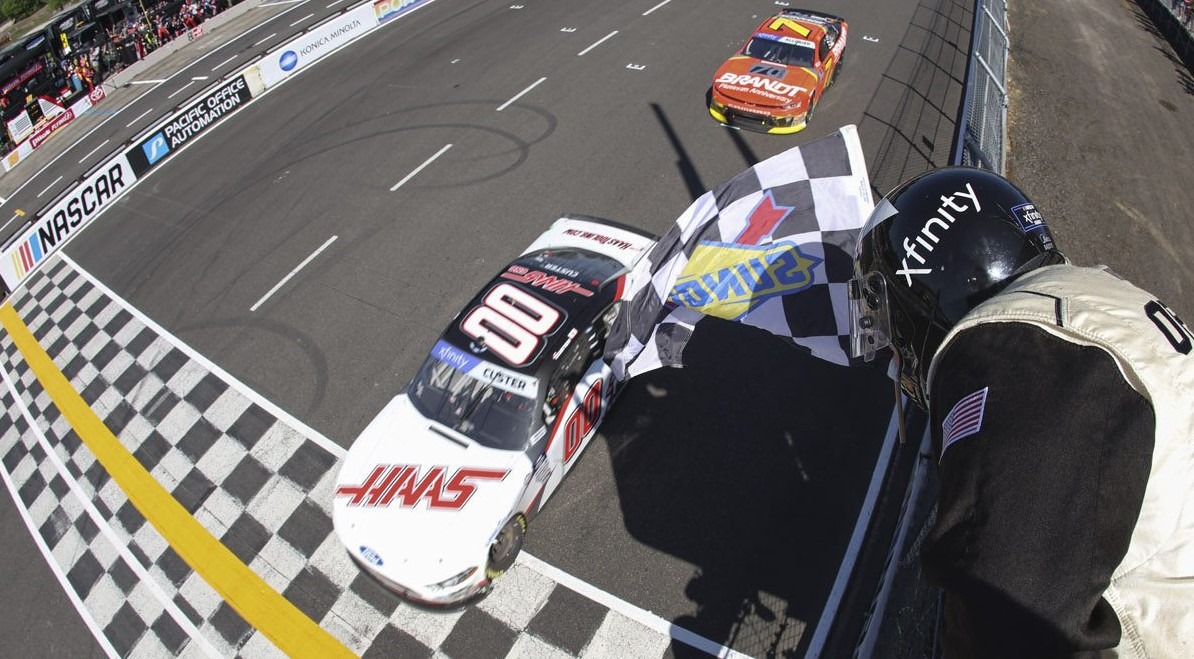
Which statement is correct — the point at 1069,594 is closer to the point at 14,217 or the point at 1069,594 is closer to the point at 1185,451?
the point at 1185,451

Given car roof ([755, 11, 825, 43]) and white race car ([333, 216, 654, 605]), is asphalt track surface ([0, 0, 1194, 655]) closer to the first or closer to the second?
white race car ([333, 216, 654, 605])

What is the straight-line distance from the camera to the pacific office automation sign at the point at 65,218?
42.7 feet

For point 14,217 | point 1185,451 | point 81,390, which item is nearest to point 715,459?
point 1185,451

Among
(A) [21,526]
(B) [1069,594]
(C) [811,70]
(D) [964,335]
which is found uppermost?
(D) [964,335]

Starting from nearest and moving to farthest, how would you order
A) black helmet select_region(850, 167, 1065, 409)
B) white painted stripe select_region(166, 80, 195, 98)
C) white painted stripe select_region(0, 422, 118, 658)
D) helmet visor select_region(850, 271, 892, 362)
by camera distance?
black helmet select_region(850, 167, 1065, 409), helmet visor select_region(850, 271, 892, 362), white painted stripe select_region(0, 422, 118, 658), white painted stripe select_region(166, 80, 195, 98)

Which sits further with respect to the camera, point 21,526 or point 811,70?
point 811,70

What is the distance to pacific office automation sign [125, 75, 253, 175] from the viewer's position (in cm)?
1532

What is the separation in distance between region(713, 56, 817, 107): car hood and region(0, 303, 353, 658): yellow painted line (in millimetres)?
10526

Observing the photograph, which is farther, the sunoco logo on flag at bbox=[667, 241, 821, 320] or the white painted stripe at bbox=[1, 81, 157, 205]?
the white painted stripe at bbox=[1, 81, 157, 205]

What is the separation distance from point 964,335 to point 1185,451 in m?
0.66

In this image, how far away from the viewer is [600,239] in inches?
330

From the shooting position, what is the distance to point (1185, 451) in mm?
1883

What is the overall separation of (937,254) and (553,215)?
8559mm

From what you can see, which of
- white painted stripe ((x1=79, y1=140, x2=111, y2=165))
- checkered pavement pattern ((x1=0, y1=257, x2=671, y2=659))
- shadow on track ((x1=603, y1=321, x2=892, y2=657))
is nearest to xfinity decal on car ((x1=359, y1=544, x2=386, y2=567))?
checkered pavement pattern ((x1=0, y1=257, x2=671, y2=659))
